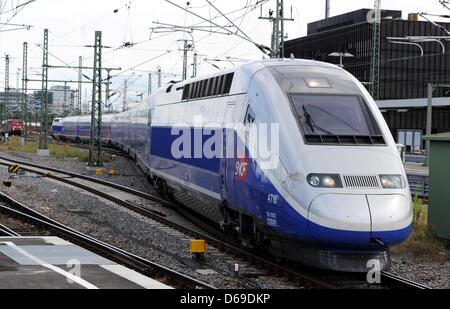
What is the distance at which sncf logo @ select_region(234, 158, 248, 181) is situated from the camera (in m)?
11.1

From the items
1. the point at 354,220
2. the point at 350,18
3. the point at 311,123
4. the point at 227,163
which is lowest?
the point at 354,220

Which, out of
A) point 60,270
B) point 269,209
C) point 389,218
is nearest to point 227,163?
point 269,209

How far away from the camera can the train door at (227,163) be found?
39.3 feet

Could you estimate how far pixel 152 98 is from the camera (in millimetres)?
23938

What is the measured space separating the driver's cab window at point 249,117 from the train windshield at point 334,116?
33.8 inches

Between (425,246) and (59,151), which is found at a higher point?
(59,151)

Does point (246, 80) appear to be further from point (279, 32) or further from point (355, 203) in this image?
point (279, 32)

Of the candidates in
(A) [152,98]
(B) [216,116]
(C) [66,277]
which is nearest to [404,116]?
(A) [152,98]

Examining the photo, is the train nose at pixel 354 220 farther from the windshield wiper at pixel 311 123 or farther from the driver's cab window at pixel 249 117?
the driver's cab window at pixel 249 117

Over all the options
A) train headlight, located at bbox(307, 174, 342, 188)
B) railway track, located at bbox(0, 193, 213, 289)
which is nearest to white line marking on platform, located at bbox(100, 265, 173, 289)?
railway track, located at bbox(0, 193, 213, 289)

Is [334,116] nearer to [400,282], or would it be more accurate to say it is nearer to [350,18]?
[400,282]

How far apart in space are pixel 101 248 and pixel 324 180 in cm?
473

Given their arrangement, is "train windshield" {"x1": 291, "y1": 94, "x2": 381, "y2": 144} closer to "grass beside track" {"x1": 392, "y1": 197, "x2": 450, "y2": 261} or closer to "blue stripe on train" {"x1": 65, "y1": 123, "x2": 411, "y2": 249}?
"blue stripe on train" {"x1": 65, "y1": 123, "x2": 411, "y2": 249}

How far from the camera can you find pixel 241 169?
1133 cm
